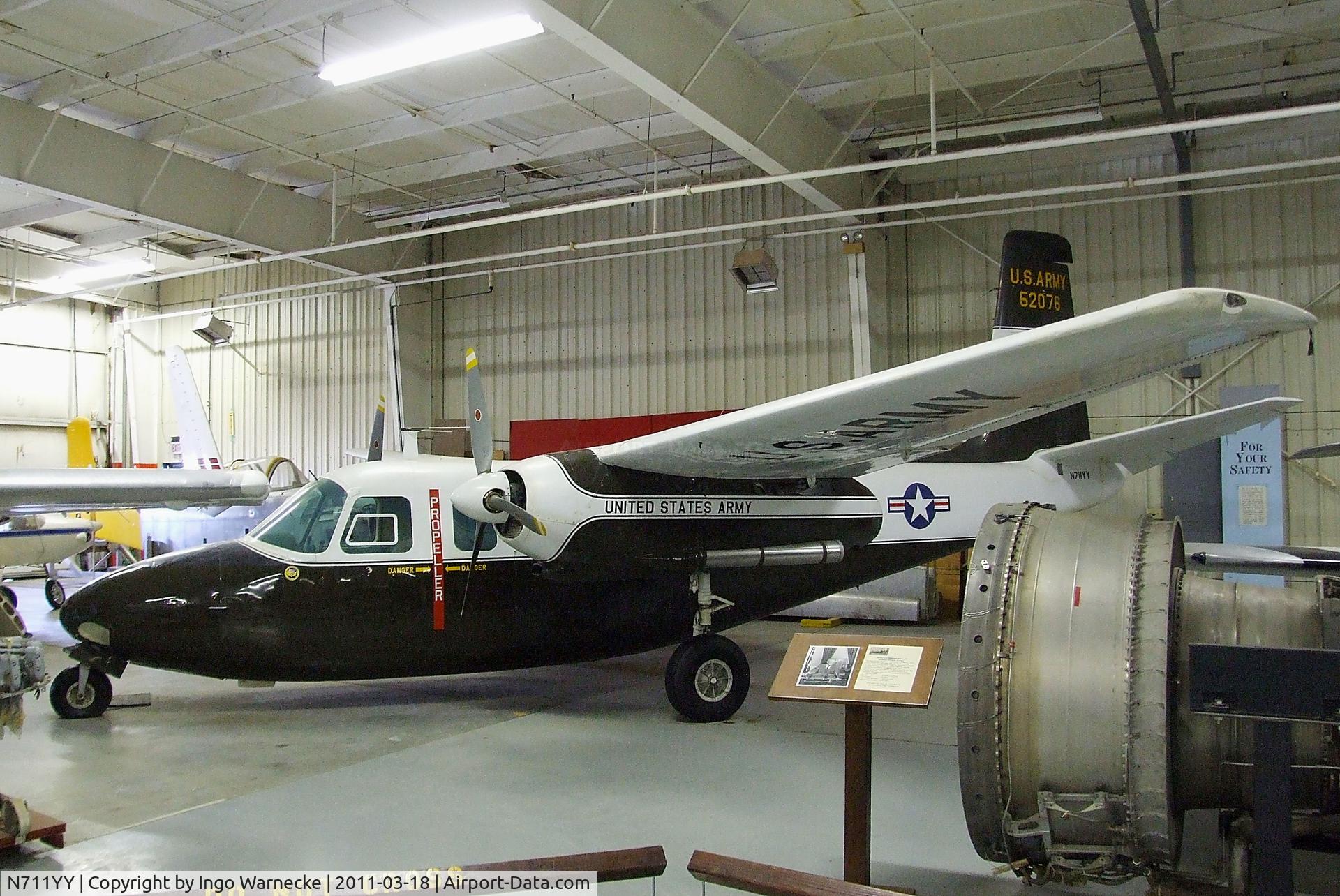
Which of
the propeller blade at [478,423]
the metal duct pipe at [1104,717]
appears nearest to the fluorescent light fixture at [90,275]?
the propeller blade at [478,423]

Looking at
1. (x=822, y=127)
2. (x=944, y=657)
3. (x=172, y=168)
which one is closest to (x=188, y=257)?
(x=172, y=168)

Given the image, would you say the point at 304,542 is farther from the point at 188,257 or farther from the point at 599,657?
the point at 188,257

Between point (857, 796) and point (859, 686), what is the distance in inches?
18.6

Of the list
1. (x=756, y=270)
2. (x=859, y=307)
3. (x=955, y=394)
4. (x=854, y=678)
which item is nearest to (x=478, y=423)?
(x=955, y=394)

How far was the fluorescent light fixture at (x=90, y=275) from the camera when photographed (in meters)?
18.3

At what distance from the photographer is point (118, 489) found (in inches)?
284

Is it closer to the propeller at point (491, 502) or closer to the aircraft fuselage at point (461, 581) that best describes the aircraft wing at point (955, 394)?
the aircraft fuselage at point (461, 581)

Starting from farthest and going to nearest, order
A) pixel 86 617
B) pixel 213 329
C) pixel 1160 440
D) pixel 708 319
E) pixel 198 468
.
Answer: pixel 213 329
pixel 708 319
pixel 198 468
pixel 1160 440
pixel 86 617

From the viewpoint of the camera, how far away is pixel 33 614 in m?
15.0

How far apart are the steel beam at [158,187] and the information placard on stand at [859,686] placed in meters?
12.8

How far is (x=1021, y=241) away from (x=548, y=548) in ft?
18.2

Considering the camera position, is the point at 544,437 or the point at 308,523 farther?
the point at 544,437

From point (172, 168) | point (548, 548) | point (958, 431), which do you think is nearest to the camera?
point (958, 431)

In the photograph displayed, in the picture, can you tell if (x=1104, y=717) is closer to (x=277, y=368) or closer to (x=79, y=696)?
(x=79, y=696)
